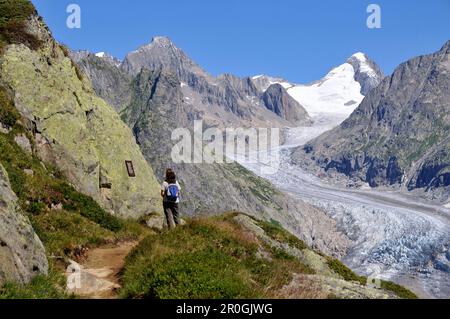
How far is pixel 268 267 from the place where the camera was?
15.7m

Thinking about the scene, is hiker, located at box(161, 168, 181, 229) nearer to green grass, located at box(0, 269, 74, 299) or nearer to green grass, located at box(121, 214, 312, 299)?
green grass, located at box(121, 214, 312, 299)

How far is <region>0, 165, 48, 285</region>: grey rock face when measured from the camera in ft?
41.3

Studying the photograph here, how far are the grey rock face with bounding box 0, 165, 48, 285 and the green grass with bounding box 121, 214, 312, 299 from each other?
8.61ft

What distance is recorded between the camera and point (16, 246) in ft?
43.3

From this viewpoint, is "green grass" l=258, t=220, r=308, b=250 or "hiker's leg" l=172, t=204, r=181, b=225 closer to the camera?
"hiker's leg" l=172, t=204, r=181, b=225

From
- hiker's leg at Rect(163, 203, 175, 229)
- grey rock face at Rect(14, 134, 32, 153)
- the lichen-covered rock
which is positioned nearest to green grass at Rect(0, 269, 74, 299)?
hiker's leg at Rect(163, 203, 175, 229)

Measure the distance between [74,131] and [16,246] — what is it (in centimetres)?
1793

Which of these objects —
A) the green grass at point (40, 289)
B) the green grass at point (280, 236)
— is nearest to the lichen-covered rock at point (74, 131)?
the green grass at point (280, 236)

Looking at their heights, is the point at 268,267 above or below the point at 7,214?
below

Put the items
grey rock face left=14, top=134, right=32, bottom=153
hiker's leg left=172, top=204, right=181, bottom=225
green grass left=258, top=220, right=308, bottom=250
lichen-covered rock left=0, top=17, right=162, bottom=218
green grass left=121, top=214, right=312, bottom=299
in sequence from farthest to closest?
lichen-covered rock left=0, top=17, right=162, bottom=218 → grey rock face left=14, top=134, right=32, bottom=153 → green grass left=258, top=220, right=308, bottom=250 → hiker's leg left=172, top=204, right=181, bottom=225 → green grass left=121, top=214, right=312, bottom=299

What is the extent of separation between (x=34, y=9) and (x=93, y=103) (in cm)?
769

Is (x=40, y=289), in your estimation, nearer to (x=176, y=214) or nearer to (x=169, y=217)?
(x=169, y=217)
